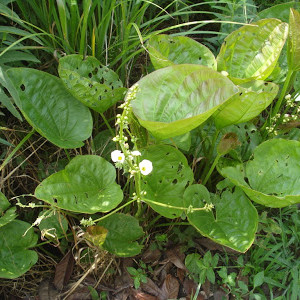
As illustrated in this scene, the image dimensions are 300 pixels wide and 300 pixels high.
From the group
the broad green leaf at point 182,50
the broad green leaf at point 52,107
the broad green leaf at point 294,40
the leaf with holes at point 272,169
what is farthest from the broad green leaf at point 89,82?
the broad green leaf at point 294,40

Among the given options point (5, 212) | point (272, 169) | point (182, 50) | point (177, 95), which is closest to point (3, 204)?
point (5, 212)

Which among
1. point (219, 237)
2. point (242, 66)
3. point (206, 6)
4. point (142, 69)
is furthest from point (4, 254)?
point (206, 6)

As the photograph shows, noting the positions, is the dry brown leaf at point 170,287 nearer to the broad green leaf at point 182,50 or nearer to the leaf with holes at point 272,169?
the leaf with holes at point 272,169

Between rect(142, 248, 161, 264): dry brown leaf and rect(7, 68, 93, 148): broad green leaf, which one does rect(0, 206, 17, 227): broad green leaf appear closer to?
rect(7, 68, 93, 148): broad green leaf

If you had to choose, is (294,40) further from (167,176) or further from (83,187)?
(83,187)

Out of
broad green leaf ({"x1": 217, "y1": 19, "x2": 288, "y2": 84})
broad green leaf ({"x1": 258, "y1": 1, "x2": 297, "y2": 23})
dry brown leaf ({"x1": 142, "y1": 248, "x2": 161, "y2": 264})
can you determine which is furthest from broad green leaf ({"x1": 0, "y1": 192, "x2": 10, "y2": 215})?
broad green leaf ({"x1": 258, "y1": 1, "x2": 297, "y2": 23})

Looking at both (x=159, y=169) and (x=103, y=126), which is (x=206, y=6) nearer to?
(x=103, y=126)

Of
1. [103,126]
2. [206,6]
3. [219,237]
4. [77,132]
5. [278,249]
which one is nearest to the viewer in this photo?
[219,237]
